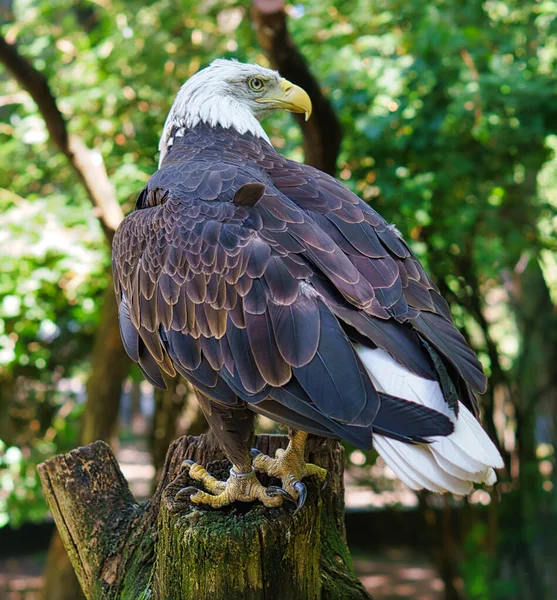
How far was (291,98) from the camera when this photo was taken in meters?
3.74

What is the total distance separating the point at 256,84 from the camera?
3.81 metres

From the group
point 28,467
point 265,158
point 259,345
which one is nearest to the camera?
point 259,345

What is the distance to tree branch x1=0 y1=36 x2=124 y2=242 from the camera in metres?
4.82

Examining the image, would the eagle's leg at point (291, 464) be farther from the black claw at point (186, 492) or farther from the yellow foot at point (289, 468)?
the black claw at point (186, 492)

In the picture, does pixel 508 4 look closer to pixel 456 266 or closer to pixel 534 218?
pixel 534 218

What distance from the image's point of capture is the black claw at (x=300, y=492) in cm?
257

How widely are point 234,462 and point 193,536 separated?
39 centimetres

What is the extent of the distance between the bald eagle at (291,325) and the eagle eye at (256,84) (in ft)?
2.31

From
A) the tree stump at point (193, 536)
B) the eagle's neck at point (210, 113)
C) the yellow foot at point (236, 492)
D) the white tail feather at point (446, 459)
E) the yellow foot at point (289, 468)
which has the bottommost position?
the tree stump at point (193, 536)

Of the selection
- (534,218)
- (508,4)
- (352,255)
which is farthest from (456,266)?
(352,255)

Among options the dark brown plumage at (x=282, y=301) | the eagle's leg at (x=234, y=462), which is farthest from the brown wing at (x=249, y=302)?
the eagle's leg at (x=234, y=462)

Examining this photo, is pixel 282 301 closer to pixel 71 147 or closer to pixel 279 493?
pixel 279 493

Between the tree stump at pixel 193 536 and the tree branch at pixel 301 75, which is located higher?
the tree branch at pixel 301 75

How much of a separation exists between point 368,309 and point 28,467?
4.22m
